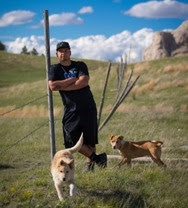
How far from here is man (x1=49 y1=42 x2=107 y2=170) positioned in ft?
19.9

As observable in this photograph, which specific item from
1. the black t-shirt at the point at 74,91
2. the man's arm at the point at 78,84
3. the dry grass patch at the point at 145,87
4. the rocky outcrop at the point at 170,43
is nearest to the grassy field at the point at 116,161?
the dry grass patch at the point at 145,87

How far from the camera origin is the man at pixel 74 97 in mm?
6062

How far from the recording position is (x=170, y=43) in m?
58.0

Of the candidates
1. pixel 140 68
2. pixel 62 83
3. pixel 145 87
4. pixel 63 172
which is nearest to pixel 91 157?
pixel 62 83

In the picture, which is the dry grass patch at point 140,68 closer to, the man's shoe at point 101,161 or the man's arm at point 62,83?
the man's shoe at point 101,161

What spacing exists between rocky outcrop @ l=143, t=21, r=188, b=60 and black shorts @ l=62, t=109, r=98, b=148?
51.6 m

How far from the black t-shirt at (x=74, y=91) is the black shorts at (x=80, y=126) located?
10 cm

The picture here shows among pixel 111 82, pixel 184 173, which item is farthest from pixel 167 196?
pixel 111 82

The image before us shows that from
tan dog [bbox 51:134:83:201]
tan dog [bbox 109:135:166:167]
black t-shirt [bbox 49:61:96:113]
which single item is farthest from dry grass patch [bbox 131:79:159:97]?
tan dog [bbox 51:134:83:201]

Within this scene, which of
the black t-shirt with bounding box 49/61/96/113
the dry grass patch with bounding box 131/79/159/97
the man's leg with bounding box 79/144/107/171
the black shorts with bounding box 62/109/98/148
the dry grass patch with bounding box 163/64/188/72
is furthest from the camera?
the dry grass patch with bounding box 163/64/188/72

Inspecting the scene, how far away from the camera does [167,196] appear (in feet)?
18.4

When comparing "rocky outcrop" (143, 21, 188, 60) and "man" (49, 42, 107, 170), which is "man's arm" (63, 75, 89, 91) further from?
"rocky outcrop" (143, 21, 188, 60)

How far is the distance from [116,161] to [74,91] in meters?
2.43

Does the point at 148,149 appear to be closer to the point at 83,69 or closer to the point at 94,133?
the point at 94,133
